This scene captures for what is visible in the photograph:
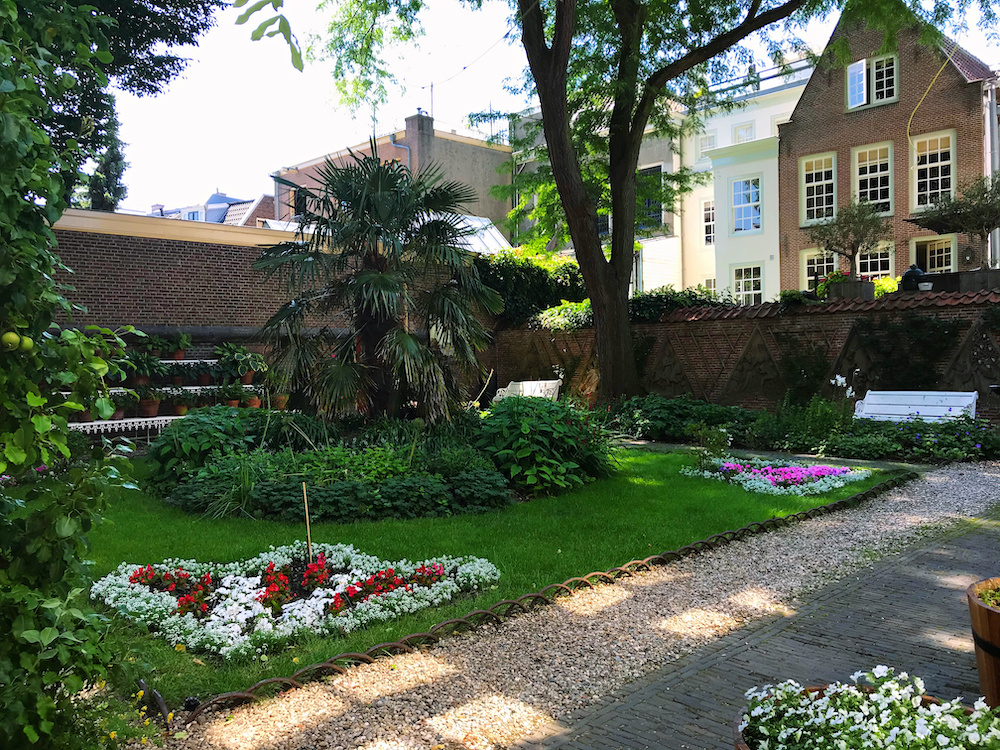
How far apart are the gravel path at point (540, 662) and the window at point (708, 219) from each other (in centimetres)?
2491

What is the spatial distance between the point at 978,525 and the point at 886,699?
5.59 meters

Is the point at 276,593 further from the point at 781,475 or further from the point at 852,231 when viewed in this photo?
the point at 852,231

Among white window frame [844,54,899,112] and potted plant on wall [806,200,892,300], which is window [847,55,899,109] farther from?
potted plant on wall [806,200,892,300]

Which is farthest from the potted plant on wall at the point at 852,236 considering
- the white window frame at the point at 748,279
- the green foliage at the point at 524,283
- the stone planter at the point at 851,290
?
the white window frame at the point at 748,279

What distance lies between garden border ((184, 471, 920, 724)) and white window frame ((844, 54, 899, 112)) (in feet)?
65.0

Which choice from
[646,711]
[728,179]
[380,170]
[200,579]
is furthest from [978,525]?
[728,179]

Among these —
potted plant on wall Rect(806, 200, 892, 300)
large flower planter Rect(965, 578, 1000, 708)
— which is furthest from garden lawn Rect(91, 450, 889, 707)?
potted plant on wall Rect(806, 200, 892, 300)

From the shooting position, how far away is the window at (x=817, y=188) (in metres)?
23.8

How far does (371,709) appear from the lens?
3.35 meters

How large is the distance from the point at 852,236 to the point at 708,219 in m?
14.9

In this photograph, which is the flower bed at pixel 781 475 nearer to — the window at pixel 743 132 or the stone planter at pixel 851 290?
the stone planter at pixel 851 290

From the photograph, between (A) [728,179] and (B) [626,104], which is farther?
(A) [728,179]

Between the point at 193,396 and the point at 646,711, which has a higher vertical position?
the point at 193,396

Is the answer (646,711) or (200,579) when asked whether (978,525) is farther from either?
(200,579)
